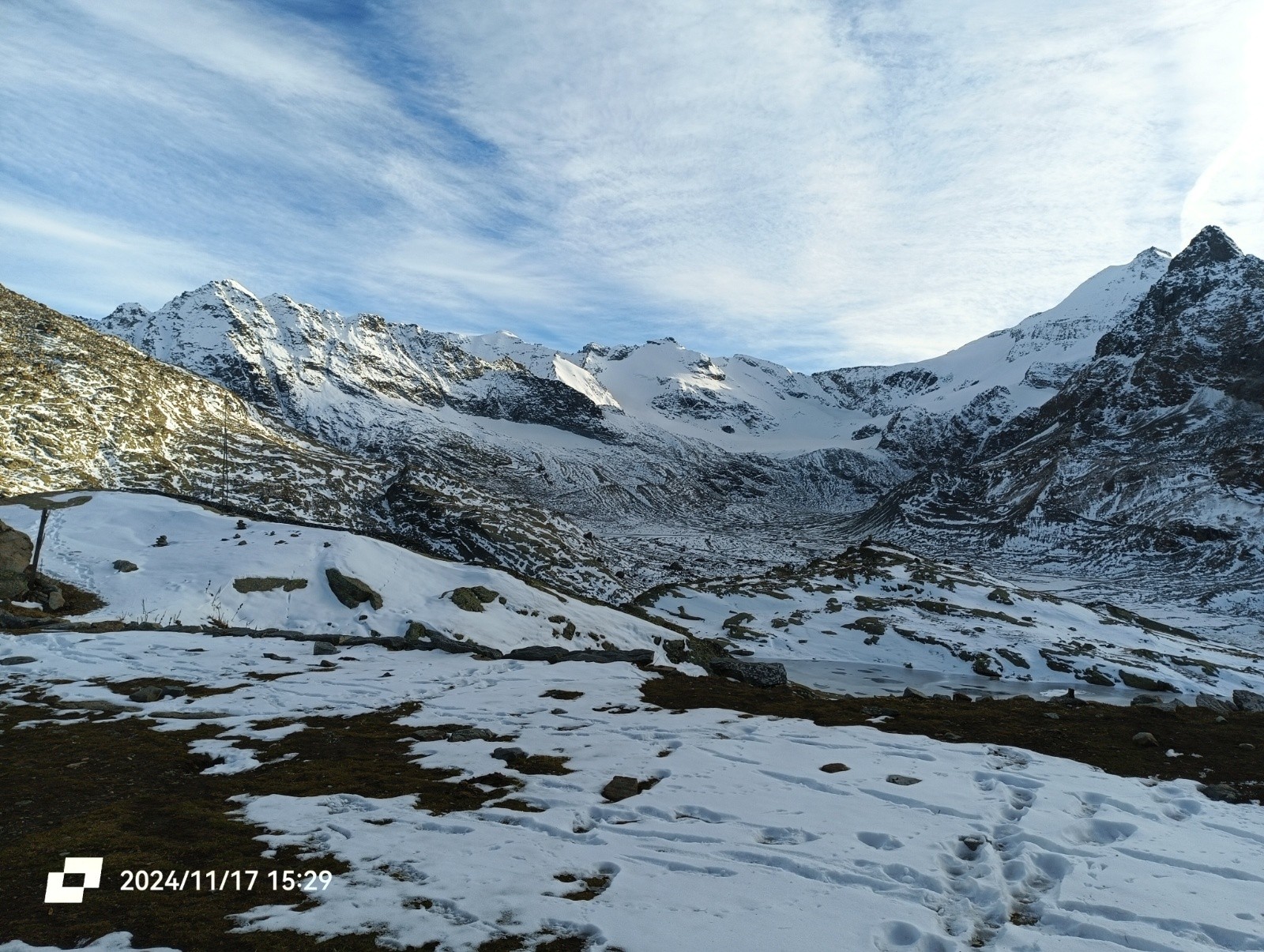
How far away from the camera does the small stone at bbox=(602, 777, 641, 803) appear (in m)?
10.9

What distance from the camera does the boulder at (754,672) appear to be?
77.6 ft

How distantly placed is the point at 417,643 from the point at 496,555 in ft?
250

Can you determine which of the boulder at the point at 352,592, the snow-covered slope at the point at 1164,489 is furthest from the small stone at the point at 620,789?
the snow-covered slope at the point at 1164,489

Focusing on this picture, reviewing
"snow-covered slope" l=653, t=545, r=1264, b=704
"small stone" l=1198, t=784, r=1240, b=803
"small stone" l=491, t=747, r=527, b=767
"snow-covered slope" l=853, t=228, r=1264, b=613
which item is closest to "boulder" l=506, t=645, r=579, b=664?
"small stone" l=491, t=747, r=527, b=767

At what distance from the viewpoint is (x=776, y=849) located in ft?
29.3

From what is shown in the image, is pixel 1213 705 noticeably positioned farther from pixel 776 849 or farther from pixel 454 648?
pixel 454 648

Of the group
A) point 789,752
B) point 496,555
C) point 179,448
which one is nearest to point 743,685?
point 789,752

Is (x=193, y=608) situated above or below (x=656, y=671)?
below

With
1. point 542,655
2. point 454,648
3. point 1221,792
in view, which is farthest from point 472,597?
point 1221,792

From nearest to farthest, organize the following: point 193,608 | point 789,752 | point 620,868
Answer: point 620,868 < point 789,752 < point 193,608

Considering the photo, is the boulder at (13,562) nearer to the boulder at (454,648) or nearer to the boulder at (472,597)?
the boulder at (454,648)

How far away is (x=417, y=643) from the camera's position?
26.9 meters

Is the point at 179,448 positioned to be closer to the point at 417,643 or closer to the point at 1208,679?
the point at 417,643
